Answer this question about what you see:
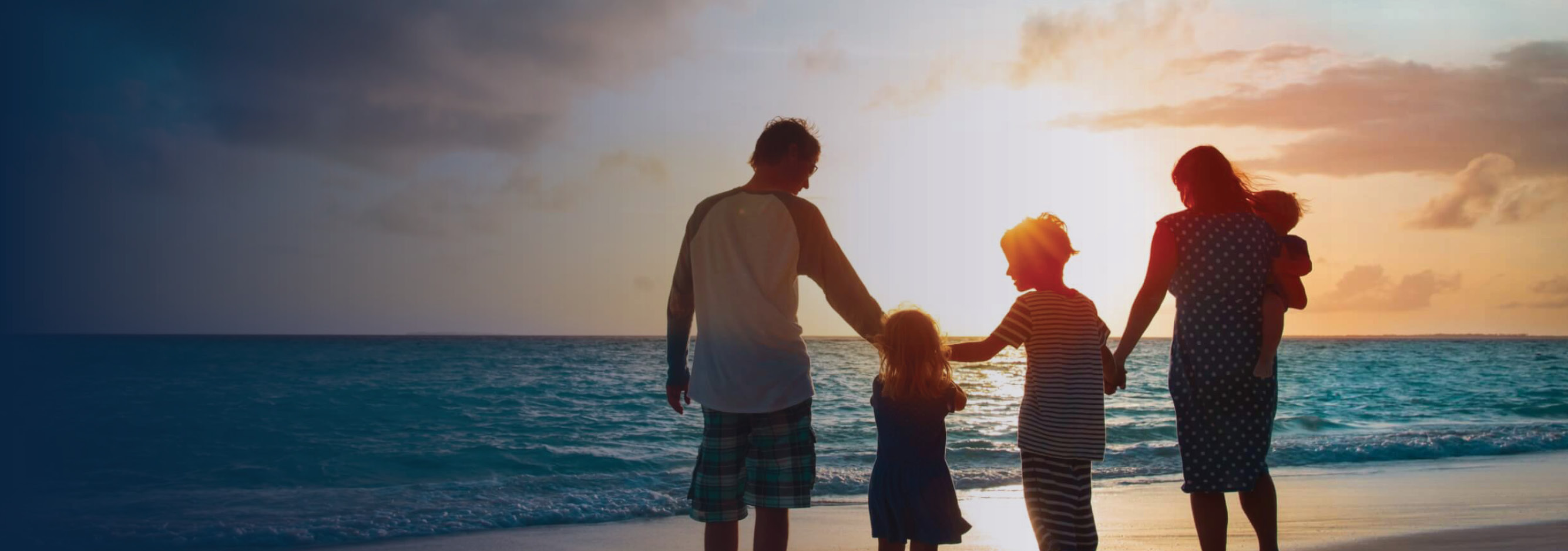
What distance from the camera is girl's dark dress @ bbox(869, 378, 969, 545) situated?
2.82 meters

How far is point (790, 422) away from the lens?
2643 mm

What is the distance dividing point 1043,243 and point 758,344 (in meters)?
1.03

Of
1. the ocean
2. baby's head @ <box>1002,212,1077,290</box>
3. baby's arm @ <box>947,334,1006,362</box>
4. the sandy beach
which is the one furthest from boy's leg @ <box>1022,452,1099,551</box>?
the ocean

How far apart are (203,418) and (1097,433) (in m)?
19.9

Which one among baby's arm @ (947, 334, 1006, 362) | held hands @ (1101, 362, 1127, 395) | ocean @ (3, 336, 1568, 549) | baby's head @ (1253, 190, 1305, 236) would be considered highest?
baby's head @ (1253, 190, 1305, 236)

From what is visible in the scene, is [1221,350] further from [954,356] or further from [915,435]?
[915,435]

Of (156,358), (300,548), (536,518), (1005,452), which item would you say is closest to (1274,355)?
(536,518)

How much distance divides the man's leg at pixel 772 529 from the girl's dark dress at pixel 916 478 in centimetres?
33

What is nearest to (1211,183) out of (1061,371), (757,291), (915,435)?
(1061,371)

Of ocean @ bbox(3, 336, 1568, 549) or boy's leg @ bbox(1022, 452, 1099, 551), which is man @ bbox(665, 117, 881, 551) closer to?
boy's leg @ bbox(1022, 452, 1099, 551)

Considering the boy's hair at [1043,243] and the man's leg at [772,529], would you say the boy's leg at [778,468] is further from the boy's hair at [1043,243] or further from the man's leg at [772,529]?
the boy's hair at [1043,243]

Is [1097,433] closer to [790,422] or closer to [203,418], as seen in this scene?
[790,422]

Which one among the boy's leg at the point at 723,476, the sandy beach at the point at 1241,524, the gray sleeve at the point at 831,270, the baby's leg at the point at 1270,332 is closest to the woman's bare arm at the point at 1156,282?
the baby's leg at the point at 1270,332

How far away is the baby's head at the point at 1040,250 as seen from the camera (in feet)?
9.82
